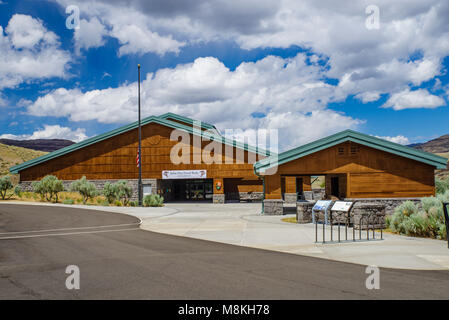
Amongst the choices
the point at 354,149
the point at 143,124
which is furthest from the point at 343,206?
the point at 143,124

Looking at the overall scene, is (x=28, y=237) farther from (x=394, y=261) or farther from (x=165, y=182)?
(x=165, y=182)

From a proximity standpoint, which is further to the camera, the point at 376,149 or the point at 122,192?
the point at 122,192

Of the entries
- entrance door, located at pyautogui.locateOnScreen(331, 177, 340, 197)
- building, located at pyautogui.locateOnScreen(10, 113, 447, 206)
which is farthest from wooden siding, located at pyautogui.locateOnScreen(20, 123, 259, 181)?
entrance door, located at pyautogui.locateOnScreen(331, 177, 340, 197)

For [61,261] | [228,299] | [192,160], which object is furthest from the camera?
[192,160]

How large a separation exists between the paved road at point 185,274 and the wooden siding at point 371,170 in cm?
1307

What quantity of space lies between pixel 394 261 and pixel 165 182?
3553 centimetres

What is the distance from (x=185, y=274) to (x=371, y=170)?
18.1 metres

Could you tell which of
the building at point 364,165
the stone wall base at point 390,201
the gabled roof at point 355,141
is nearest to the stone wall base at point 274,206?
the building at point 364,165

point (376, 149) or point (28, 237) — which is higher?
point (376, 149)

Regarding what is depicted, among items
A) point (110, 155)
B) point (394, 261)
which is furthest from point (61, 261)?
point (110, 155)

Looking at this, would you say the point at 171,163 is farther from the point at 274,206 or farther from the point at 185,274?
the point at 185,274

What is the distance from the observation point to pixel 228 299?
6.08m

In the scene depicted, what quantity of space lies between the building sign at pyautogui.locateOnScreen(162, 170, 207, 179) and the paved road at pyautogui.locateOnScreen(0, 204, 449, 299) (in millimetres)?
27182

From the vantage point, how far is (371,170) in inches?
903
